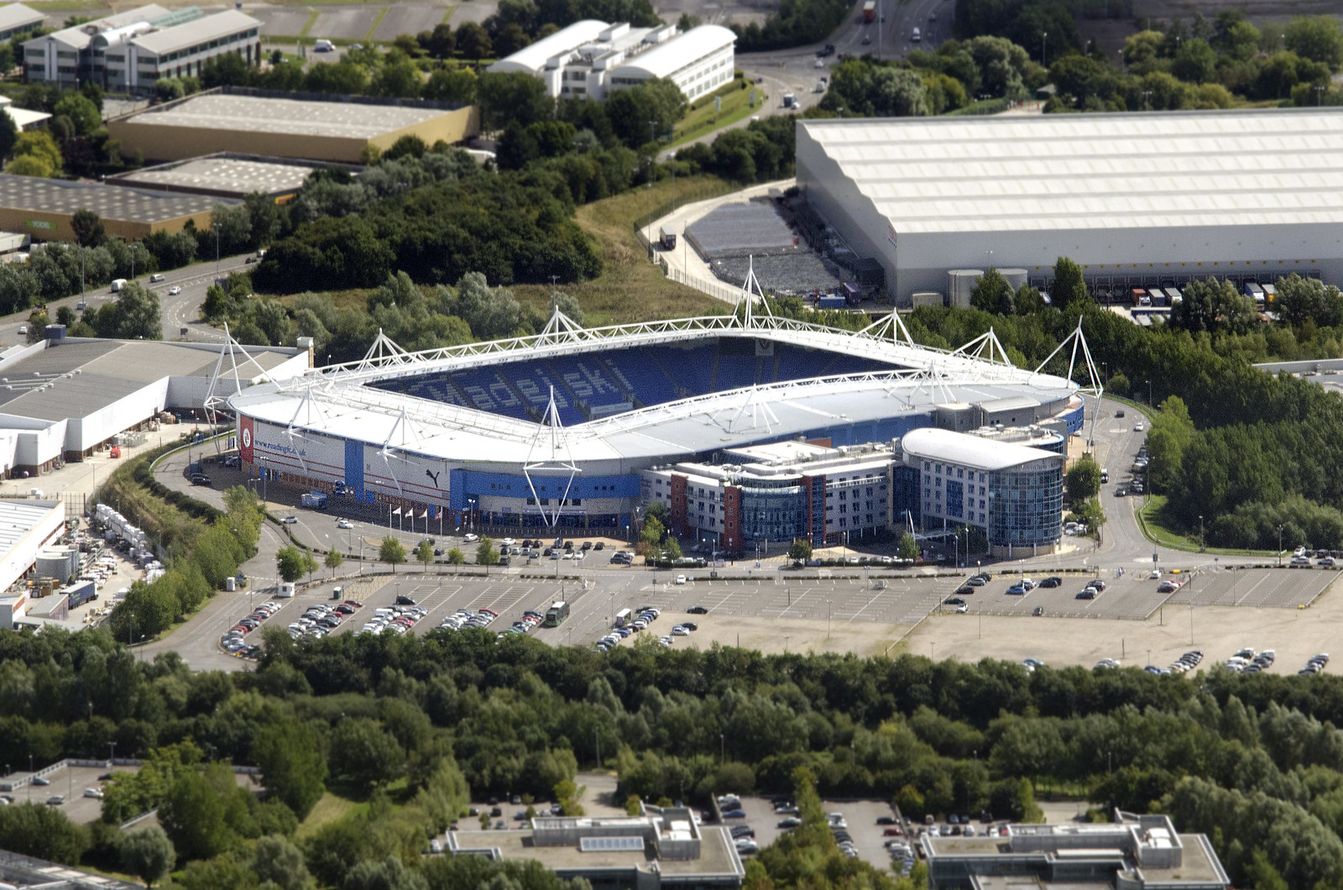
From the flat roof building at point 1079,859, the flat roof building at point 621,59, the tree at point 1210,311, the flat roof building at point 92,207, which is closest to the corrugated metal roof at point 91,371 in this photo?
the flat roof building at point 92,207

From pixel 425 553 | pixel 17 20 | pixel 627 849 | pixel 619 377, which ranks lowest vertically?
pixel 17 20

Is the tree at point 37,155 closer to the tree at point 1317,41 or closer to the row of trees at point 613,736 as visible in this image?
the tree at point 1317,41

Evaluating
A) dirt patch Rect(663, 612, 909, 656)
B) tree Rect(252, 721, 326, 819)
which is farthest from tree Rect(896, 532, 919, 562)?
tree Rect(252, 721, 326, 819)

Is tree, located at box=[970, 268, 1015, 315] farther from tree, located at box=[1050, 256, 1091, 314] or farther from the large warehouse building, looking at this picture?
the large warehouse building

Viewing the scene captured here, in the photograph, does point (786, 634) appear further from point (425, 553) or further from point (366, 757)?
point (366, 757)

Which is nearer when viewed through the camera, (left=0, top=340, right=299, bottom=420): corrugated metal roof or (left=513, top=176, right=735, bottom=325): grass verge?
(left=0, top=340, right=299, bottom=420): corrugated metal roof

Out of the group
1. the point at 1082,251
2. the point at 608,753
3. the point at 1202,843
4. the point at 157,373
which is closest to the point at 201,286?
the point at 157,373

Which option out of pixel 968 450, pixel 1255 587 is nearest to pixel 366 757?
pixel 968 450
